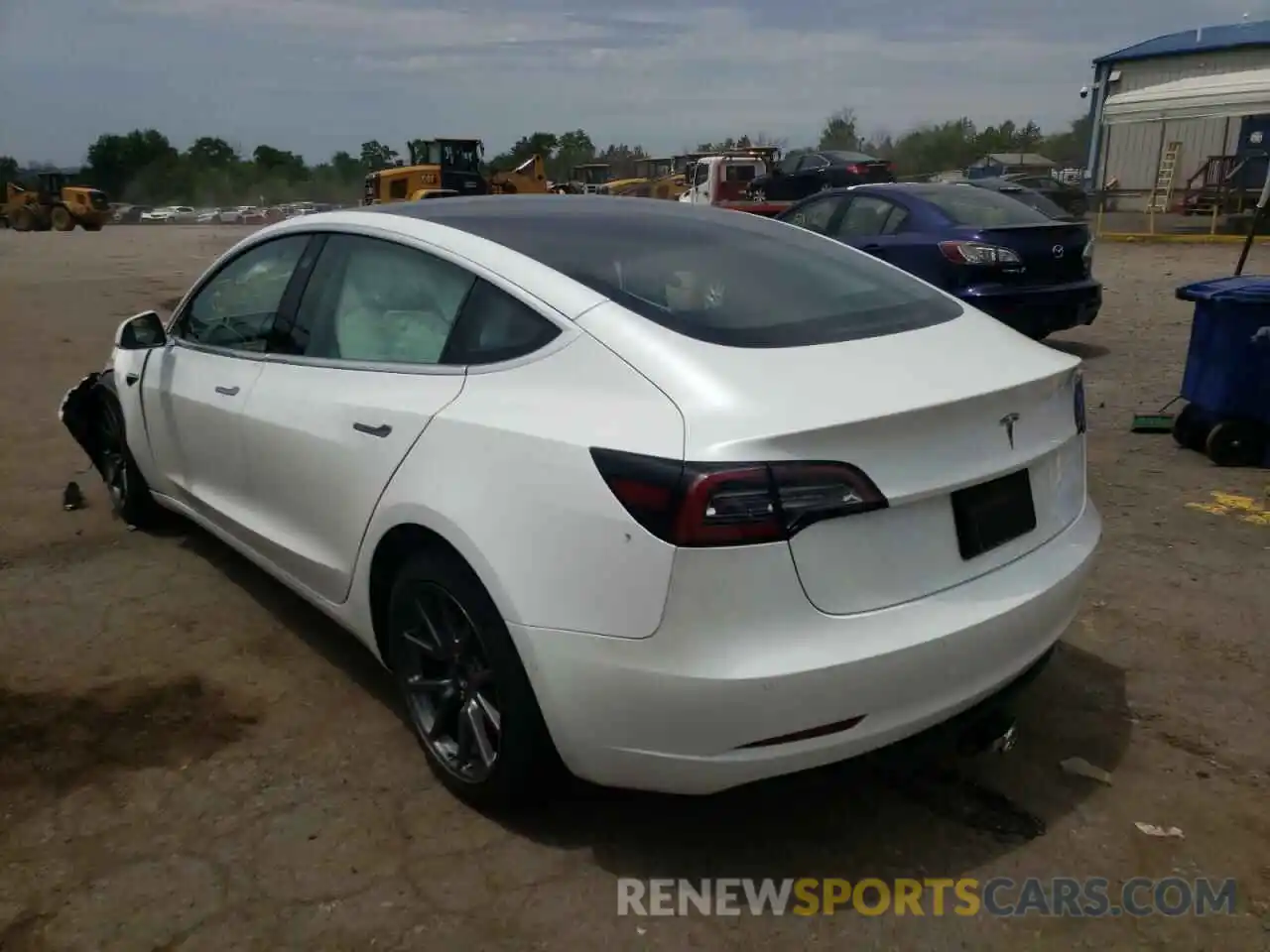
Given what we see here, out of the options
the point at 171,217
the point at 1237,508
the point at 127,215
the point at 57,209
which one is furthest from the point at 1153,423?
the point at 127,215

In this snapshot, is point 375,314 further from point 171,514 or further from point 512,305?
point 171,514

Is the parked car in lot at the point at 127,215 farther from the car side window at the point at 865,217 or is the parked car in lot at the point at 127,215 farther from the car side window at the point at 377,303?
the car side window at the point at 377,303

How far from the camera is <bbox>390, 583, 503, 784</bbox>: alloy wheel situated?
9.05 ft

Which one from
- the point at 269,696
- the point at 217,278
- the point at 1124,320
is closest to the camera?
the point at 269,696

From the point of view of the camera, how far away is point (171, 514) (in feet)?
17.5

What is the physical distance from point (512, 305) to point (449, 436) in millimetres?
388

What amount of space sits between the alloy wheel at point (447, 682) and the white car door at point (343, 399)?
0.32 m

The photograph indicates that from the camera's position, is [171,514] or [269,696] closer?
[269,696]

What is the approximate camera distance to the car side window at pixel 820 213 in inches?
390

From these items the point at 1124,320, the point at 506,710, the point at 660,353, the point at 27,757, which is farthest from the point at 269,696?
the point at 1124,320

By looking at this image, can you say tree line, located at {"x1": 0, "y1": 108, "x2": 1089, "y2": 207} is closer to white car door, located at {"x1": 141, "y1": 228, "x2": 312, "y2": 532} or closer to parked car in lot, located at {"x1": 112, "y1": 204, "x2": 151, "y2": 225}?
parked car in lot, located at {"x1": 112, "y1": 204, "x2": 151, "y2": 225}

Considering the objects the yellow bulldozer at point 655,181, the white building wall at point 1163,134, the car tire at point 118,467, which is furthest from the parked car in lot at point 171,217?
the car tire at point 118,467

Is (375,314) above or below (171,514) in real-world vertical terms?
above

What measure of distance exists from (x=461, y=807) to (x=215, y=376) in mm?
1961
